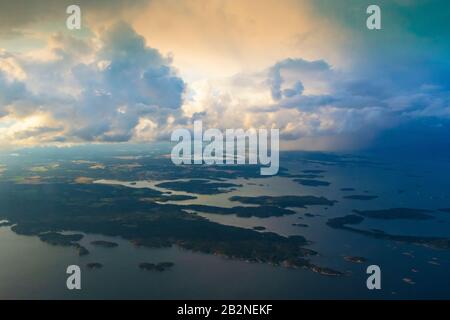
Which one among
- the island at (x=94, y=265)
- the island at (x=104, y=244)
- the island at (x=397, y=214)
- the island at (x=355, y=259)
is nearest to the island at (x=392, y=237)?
the island at (x=397, y=214)

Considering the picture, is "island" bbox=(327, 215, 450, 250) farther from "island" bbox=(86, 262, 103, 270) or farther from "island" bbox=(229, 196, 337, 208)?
"island" bbox=(86, 262, 103, 270)

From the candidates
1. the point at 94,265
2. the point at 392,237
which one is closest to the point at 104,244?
the point at 94,265

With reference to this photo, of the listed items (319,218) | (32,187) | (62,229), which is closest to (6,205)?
(32,187)

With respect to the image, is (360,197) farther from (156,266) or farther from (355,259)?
(156,266)

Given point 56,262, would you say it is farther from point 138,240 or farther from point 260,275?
point 260,275

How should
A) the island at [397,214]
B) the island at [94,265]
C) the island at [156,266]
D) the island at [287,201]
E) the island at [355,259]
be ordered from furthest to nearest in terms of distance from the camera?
the island at [287,201] < the island at [397,214] < the island at [355,259] < the island at [94,265] < the island at [156,266]

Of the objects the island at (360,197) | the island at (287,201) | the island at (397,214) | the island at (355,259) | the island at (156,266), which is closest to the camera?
the island at (156,266)

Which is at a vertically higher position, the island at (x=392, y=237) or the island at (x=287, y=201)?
the island at (x=287, y=201)

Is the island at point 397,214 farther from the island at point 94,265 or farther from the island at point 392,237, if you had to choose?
the island at point 94,265

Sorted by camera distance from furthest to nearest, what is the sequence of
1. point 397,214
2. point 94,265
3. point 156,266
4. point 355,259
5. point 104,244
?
1. point 397,214
2. point 104,244
3. point 355,259
4. point 94,265
5. point 156,266

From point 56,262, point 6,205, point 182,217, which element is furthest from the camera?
point 6,205

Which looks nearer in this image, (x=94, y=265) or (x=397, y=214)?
(x=94, y=265)
